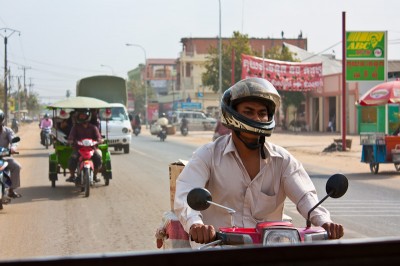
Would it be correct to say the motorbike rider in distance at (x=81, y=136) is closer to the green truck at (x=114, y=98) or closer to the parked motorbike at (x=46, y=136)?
the green truck at (x=114, y=98)

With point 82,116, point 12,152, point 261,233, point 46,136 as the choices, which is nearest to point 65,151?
point 82,116

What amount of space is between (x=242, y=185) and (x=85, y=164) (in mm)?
11284

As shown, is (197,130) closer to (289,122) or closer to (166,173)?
(289,122)

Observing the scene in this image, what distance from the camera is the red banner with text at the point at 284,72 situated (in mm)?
49438

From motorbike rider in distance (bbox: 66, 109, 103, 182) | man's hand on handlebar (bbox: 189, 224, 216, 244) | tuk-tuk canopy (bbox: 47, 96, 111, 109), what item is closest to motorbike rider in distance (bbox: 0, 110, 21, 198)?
motorbike rider in distance (bbox: 66, 109, 103, 182)

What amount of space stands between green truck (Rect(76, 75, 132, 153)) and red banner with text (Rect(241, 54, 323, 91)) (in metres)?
13.5

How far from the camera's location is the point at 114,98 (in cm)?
3631

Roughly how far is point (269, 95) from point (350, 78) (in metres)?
30.0

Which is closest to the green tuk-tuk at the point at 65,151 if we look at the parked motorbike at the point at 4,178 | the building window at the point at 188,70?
the parked motorbike at the point at 4,178

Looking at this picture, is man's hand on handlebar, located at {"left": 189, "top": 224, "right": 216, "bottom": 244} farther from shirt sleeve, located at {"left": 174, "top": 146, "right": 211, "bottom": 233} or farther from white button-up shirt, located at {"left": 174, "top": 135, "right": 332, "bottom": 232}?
white button-up shirt, located at {"left": 174, "top": 135, "right": 332, "bottom": 232}

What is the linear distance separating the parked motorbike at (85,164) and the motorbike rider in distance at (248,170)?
10.9 m

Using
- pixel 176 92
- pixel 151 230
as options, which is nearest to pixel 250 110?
pixel 151 230

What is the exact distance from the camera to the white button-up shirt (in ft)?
13.6

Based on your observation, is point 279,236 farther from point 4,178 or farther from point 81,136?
point 81,136
